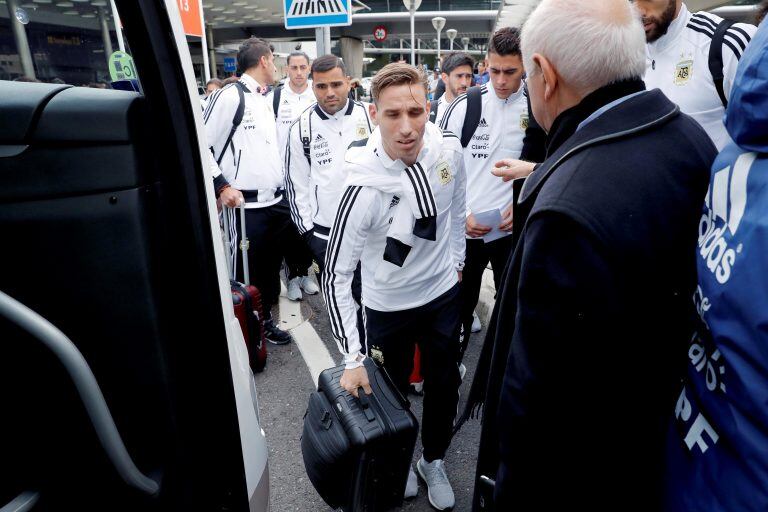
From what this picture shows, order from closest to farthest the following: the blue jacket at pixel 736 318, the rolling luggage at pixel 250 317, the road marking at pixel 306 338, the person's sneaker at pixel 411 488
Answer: the blue jacket at pixel 736 318 < the person's sneaker at pixel 411 488 < the rolling luggage at pixel 250 317 < the road marking at pixel 306 338

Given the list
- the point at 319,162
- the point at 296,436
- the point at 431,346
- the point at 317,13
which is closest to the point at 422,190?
the point at 431,346

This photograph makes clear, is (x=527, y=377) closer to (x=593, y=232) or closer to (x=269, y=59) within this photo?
(x=593, y=232)

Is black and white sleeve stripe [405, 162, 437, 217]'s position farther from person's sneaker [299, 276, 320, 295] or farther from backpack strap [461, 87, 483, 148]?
person's sneaker [299, 276, 320, 295]

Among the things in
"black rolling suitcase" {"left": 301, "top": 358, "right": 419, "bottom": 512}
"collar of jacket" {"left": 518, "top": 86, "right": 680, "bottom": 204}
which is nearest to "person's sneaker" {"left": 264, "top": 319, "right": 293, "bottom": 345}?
"black rolling suitcase" {"left": 301, "top": 358, "right": 419, "bottom": 512}

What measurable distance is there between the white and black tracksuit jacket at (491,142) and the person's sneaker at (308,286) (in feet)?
6.87

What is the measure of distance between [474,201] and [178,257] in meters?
2.28

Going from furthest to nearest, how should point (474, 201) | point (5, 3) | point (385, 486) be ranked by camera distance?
point (474, 201)
point (385, 486)
point (5, 3)

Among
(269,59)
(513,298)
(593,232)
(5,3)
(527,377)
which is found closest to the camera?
(593,232)

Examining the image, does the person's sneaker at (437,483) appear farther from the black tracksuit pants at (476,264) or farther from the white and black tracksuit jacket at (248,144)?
the white and black tracksuit jacket at (248,144)

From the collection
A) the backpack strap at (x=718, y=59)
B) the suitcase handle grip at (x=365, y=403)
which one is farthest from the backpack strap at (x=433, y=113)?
the suitcase handle grip at (x=365, y=403)

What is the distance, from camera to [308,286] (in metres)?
4.91

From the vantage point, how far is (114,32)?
1.50 metres

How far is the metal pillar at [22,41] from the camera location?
146cm

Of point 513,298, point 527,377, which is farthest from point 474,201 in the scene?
point 527,377
